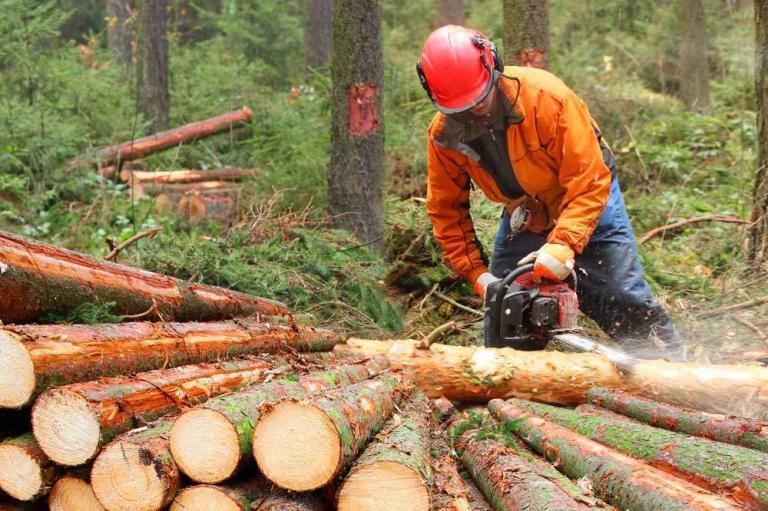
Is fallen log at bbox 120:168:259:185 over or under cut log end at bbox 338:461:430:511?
over

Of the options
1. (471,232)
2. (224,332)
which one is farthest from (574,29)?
(224,332)

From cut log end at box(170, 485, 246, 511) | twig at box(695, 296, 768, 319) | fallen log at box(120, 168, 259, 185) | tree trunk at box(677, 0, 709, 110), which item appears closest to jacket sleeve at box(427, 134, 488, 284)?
twig at box(695, 296, 768, 319)

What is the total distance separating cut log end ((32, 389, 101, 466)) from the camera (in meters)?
2.27

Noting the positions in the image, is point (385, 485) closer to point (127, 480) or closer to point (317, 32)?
point (127, 480)

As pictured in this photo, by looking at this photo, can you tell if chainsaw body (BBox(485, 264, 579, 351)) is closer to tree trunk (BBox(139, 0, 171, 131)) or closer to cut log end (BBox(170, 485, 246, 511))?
cut log end (BBox(170, 485, 246, 511))

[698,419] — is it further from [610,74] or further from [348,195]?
[610,74]

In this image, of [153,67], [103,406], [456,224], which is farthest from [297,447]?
[153,67]

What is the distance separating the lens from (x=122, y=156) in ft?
32.1

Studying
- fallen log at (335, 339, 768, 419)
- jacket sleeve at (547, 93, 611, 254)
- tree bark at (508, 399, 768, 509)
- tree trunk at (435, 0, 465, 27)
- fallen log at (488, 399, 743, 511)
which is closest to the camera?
fallen log at (488, 399, 743, 511)

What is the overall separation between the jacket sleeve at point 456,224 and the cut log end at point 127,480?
2776 mm

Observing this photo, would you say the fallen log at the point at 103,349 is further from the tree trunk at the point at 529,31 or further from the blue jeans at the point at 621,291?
the tree trunk at the point at 529,31

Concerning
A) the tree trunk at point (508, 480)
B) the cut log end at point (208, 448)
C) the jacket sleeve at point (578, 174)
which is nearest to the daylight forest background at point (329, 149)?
the cut log end at point (208, 448)

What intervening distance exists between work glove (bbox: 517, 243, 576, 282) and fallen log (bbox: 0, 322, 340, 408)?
145cm

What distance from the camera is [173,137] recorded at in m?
10.4
